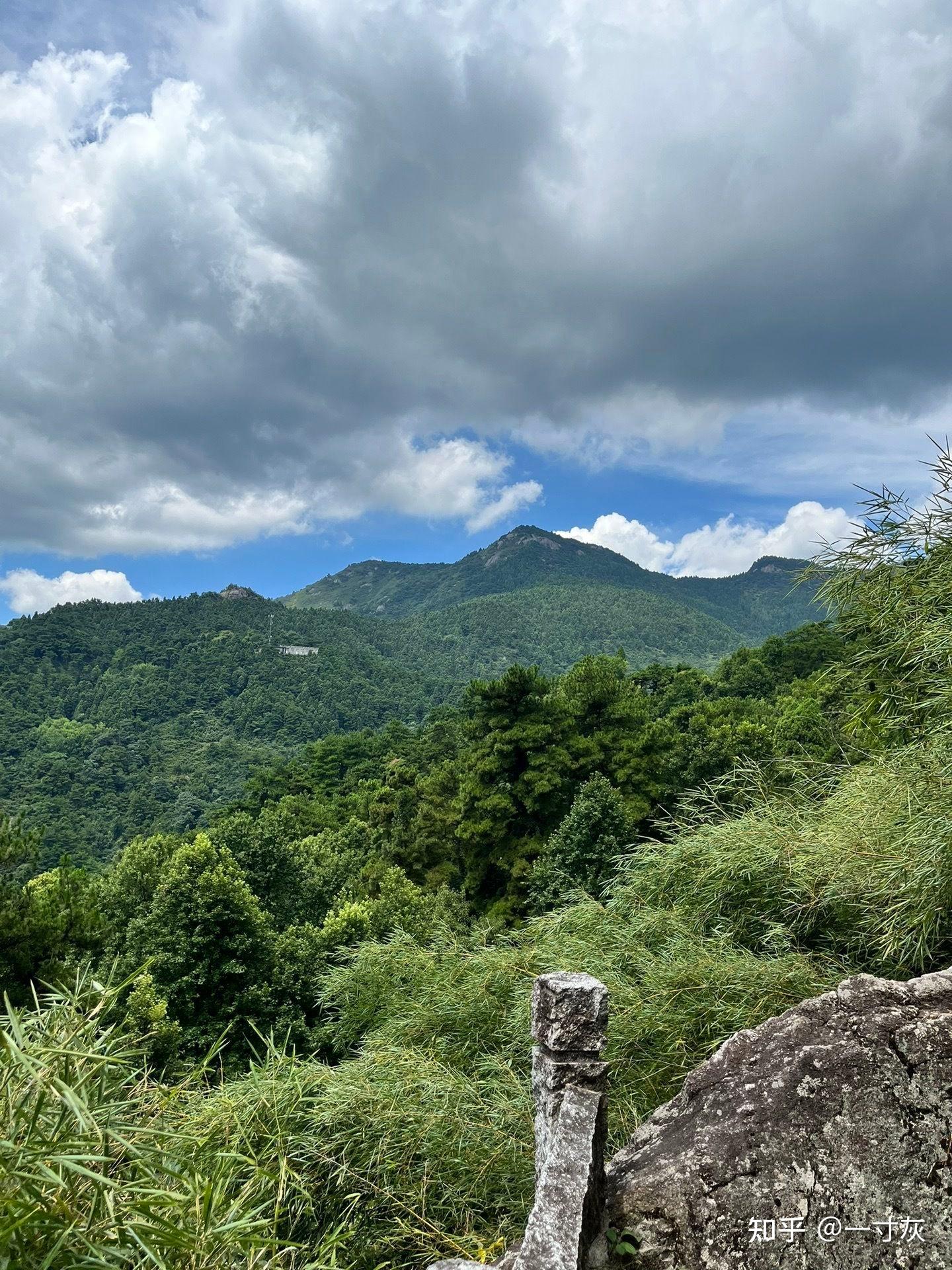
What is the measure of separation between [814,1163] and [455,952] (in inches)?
258

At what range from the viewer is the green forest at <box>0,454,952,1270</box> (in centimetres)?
257

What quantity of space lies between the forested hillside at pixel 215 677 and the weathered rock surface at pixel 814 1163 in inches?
2176

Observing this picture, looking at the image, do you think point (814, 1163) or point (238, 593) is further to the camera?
point (238, 593)

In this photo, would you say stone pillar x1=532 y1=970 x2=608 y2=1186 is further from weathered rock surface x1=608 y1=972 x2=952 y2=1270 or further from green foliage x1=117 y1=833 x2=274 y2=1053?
green foliage x1=117 y1=833 x2=274 y2=1053

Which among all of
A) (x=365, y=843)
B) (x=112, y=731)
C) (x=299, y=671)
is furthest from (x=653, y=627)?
(x=365, y=843)

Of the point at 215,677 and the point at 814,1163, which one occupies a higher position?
the point at 215,677

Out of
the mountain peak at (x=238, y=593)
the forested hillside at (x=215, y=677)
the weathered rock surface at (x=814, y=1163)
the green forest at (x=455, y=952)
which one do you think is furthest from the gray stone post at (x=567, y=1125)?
the mountain peak at (x=238, y=593)

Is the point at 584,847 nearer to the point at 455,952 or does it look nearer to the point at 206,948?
the point at 455,952

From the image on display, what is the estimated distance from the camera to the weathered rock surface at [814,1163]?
320 cm

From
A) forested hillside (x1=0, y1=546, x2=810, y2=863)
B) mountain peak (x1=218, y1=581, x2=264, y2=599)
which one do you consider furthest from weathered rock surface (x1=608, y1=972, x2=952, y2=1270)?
mountain peak (x1=218, y1=581, x2=264, y2=599)

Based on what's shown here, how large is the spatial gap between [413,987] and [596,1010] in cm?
669

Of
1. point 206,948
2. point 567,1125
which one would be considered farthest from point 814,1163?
point 206,948

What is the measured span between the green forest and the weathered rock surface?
153 centimetres

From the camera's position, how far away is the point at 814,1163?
3.28 meters
